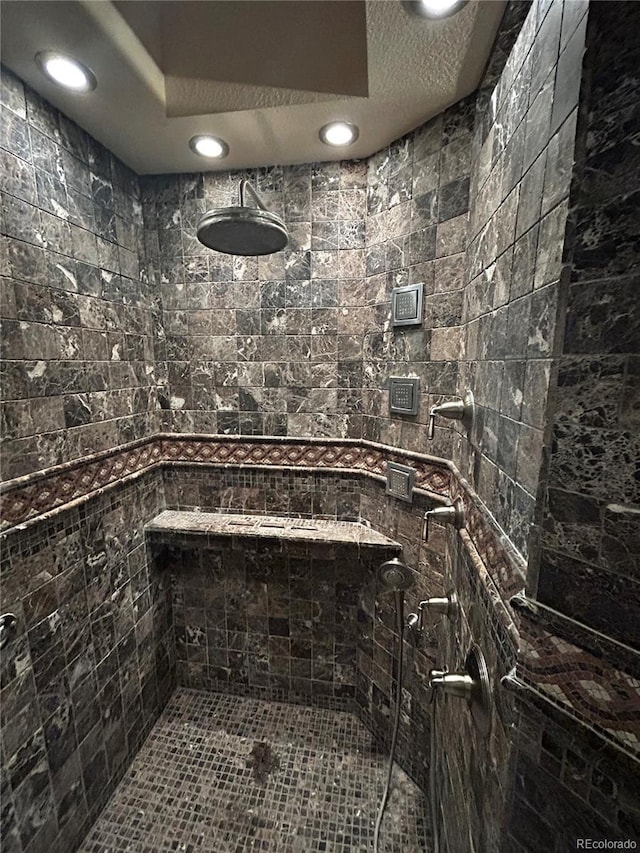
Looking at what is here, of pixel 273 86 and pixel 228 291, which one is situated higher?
pixel 273 86

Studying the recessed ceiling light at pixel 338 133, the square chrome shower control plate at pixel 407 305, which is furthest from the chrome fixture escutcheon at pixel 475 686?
the recessed ceiling light at pixel 338 133

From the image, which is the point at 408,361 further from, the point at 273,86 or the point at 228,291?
the point at 273,86

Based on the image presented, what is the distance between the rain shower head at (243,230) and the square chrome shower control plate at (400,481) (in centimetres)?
98

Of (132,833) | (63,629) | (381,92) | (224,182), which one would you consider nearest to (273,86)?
(381,92)

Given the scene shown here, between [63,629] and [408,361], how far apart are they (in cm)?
165

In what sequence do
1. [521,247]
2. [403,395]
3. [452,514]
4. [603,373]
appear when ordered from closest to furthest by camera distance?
1. [603,373]
2. [521,247]
3. [452,514]
4. [403,395]

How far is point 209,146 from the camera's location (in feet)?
4.29

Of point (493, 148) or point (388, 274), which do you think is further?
point (388, 274)

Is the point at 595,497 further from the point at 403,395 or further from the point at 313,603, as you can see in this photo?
the point at 313,603

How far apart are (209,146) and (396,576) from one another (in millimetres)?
1936

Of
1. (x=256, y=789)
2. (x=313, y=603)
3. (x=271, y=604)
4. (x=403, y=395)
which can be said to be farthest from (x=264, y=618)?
(x=403, y=395)

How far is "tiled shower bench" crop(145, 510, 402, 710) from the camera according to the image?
1558mm

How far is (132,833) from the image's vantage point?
1278 mm

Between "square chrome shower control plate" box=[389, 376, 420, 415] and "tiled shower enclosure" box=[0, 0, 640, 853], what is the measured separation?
0.14 ft
